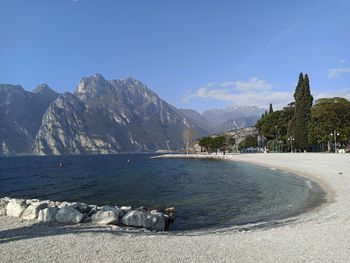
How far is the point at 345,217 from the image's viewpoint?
1730cm

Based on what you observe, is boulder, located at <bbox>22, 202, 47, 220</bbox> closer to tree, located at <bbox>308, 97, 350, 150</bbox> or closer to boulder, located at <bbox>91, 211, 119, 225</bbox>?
boulder, located at <bbox>91, 211, 119, 225</bbox>

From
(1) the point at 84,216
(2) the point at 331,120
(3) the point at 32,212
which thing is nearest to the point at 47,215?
(3) the point at 32,212

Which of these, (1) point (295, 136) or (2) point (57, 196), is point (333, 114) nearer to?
(1) point (295, 136)

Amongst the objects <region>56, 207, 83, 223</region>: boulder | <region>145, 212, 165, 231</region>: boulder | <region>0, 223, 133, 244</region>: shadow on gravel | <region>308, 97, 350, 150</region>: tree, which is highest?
<region>308, 97, 350, 150</region>: tree

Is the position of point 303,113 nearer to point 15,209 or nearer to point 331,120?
point 331,120

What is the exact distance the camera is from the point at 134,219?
1716cm

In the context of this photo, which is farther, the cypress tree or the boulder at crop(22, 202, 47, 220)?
the cypress tree

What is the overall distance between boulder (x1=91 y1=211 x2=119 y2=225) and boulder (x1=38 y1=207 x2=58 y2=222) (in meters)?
1.99

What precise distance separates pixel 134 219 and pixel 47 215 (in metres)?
4.36

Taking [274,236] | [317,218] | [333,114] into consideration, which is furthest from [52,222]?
[333,114]

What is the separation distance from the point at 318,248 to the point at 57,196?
3100cm

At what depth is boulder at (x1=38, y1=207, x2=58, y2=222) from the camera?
A: 651 inches

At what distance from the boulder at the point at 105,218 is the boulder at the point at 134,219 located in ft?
1.47

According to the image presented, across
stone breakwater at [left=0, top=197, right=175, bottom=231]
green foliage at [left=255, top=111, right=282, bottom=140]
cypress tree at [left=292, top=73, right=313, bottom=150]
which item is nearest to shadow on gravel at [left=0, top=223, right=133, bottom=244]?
stone breakwater at [left=0, top=197, right=175, bottom=231]
